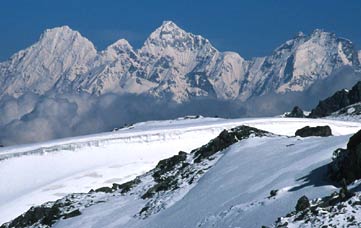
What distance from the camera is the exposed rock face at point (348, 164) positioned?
950 inches

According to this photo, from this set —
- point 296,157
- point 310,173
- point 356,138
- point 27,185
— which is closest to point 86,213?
point 296,157

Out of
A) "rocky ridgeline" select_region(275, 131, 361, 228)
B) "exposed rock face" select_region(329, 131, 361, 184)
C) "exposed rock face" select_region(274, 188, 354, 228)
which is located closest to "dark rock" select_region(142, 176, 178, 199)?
"exposed rock face" select_region(329, 131, 361, 184)

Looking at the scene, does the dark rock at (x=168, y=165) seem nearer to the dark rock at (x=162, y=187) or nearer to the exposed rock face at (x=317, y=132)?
the dark rock at (x=162, y=187)

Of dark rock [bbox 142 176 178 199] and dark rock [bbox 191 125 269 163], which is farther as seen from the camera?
dark rock [bbox 191 125 269 163]

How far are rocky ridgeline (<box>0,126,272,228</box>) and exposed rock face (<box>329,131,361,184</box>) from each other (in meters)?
9.48

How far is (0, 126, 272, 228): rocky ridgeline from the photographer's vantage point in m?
34.2

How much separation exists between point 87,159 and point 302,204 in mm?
47425

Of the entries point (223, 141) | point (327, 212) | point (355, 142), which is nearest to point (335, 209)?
point (327, 212)

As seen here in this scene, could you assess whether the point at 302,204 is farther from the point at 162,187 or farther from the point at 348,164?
the point at 162,187

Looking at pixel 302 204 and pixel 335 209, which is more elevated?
pixel 302 204

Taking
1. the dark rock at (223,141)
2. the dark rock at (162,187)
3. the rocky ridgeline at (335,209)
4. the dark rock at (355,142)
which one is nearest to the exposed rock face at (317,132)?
the dark rock at (223,141)

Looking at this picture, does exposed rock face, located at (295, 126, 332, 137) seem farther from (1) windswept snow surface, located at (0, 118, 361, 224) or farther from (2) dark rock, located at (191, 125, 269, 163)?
(1) windswept snow surface, located at (0, 118, 361, 224)

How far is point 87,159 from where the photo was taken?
67.5m

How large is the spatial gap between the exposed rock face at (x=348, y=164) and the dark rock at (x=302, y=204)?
227 centimetres
